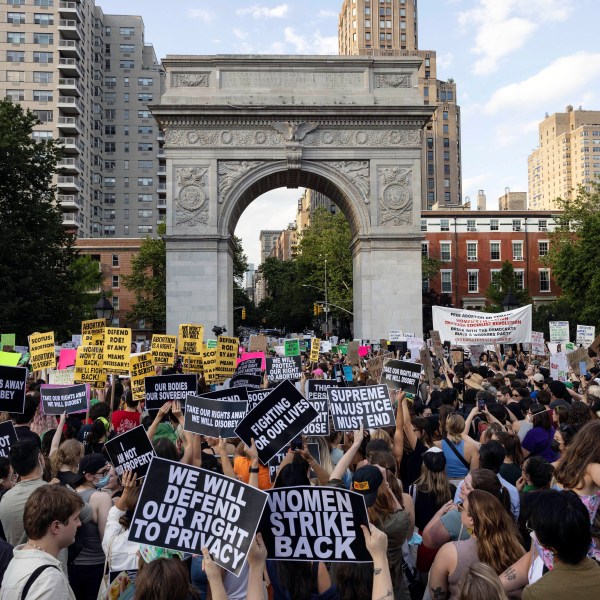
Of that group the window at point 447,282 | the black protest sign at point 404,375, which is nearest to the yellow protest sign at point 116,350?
the black protest sign at point 404,375

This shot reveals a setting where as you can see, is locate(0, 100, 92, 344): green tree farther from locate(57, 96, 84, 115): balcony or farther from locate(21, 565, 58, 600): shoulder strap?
locate(57, 96, 84, 115): balcony

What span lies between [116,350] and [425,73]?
10383 cm

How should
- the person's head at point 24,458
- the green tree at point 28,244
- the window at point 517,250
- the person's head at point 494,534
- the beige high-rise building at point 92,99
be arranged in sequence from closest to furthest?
1. the person's head at point 494,534
2. the person's head at point 24,458
3. the green tree at point 28,244
4. the window at point 517,250
5. the beige high-rise building at point 92,99

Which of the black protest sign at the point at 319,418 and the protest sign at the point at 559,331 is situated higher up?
the protest sign at the point at 559,331

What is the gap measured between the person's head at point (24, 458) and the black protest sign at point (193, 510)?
1889mm

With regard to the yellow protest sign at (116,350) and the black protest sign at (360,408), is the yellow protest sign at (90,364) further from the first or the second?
the black protest sign at (360,408)

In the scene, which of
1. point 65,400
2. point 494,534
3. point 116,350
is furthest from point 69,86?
point 494,534

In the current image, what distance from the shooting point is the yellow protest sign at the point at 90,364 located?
11875mm

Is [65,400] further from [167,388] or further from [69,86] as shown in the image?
[69,86]

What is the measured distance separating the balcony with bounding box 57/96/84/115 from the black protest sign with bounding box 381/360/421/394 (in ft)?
220

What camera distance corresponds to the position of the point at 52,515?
3.82m

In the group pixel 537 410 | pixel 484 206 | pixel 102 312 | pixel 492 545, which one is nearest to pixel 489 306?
pixel 484 206

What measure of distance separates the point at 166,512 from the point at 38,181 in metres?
32.7

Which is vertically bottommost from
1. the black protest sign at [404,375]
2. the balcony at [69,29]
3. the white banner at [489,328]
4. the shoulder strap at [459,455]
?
the shoulder strap at [459,455]
